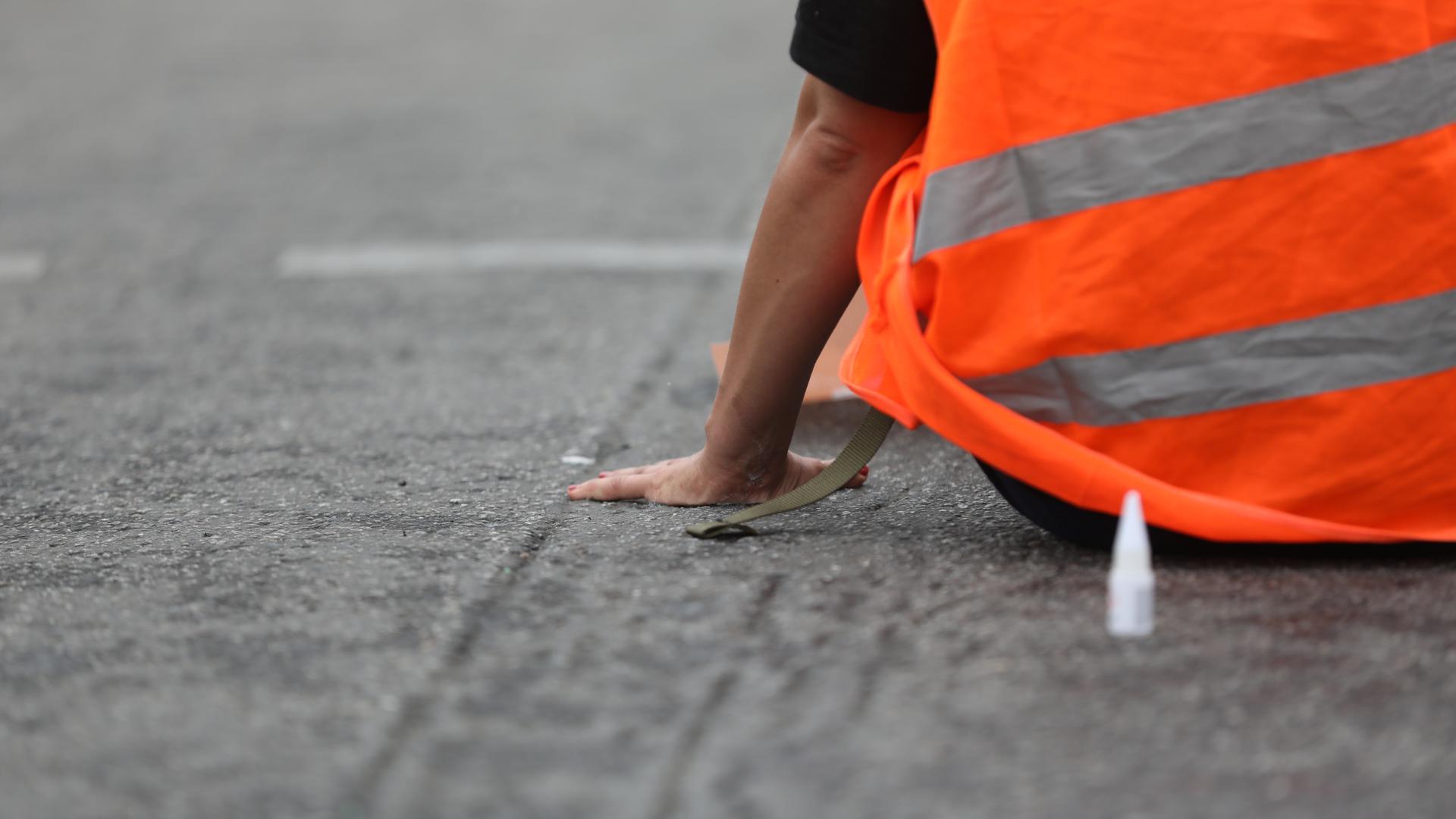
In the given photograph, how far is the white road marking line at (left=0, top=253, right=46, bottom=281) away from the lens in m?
4.70

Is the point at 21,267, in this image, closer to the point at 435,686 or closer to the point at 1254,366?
the point at 435,686

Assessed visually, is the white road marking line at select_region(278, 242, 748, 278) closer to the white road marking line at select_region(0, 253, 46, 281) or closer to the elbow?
the white road marking line at select_region(0, 253, 46, 281)

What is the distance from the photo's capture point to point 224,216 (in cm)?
540

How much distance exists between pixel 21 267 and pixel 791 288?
340 cm

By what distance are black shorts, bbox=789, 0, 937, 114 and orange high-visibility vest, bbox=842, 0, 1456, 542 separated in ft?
0.28

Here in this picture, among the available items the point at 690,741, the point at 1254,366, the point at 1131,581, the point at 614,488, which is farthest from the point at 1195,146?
the point at 614,488

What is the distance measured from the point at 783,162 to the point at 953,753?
3.09 feet

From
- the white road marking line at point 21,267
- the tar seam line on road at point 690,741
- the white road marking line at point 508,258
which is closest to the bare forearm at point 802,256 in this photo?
the tar seam line on road at point 690,741

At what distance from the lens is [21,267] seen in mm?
4812

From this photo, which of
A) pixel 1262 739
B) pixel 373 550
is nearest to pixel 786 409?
pixel 373 550

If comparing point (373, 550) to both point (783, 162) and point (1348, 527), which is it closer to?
point (783, 162)

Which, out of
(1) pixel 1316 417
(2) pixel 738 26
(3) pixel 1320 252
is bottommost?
(2) pixel 738 26

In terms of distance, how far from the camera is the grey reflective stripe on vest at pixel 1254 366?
194 centimetres

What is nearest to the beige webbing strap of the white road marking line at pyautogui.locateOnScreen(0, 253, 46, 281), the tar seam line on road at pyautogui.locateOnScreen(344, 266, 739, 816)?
the tar seam line on road at pyautogui.locateOnScreen(344, 266, 739, 816)
